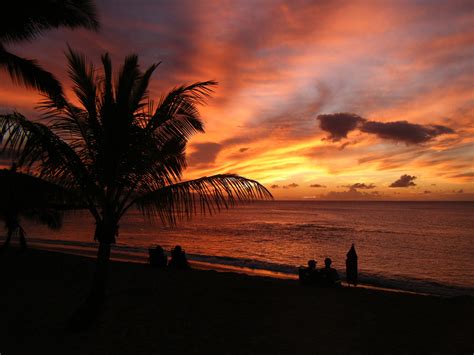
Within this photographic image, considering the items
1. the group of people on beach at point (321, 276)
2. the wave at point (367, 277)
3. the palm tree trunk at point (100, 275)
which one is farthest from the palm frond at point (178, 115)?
the wave at point (367, 277)

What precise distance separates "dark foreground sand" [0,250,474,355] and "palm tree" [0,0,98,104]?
4939 millimetres

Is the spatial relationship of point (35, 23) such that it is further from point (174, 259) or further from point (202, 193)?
point (174, 259)

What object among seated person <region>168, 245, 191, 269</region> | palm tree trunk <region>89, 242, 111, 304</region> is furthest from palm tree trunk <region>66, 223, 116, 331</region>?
seated person <region>168, 245, 191, 269</region>

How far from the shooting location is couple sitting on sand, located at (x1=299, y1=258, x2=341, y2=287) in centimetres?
1198

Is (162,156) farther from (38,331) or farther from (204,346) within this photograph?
(38,331)

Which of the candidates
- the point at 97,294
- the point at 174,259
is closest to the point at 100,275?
the point at 97,294

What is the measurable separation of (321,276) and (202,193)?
7705 millimetres

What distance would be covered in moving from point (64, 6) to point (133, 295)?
758 centimetres

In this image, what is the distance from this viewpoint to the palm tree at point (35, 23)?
7.14 meters

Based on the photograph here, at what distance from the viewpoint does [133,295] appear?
924 cm

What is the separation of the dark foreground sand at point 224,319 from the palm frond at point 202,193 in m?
2.53

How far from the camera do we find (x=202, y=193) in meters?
6.39

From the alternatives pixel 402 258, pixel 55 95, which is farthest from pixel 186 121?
pixel 402 258

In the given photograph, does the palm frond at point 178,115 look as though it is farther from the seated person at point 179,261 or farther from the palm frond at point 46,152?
the seated person at point 179,261
